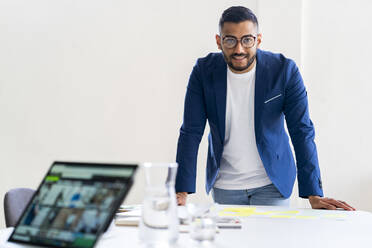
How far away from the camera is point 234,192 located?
2377 millimetres

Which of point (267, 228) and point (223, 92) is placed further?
point (223, 92)

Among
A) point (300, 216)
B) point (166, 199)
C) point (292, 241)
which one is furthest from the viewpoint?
point (300, 216)

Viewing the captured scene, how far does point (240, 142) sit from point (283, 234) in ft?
2.86

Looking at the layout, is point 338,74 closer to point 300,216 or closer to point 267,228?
point 300,216

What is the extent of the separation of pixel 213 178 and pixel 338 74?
6.64 ft

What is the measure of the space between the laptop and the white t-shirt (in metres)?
1.22

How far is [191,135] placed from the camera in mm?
2443

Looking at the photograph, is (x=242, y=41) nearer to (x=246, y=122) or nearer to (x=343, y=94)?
(x=246, y=122)

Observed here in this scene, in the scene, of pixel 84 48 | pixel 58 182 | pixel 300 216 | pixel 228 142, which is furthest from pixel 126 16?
pixel 58 182

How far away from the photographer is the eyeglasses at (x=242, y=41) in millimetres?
2270

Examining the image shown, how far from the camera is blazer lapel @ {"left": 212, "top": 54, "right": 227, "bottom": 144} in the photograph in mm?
2408

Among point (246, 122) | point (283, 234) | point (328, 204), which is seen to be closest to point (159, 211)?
point (283, 234)

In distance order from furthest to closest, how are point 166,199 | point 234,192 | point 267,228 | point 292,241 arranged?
point 234,192, point 267,228, point 292,241, point 166,199

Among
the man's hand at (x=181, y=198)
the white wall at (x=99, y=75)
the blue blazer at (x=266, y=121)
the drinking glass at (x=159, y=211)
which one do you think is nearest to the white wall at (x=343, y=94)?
the white wall at (x=99, y=75)
